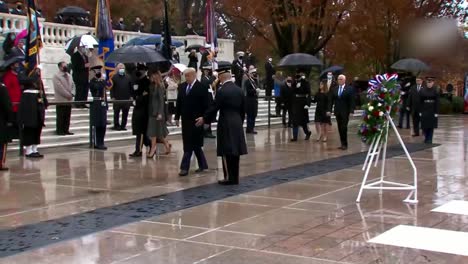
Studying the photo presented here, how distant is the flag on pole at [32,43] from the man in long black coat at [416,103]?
1025cm

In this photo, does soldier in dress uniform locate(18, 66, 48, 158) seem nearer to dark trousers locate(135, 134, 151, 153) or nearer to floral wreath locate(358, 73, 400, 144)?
dark trousers locate(135, 134, 151, 153)

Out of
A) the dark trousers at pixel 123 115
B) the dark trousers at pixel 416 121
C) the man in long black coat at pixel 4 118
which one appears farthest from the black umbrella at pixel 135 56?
the dark trousers at pixel 416 121

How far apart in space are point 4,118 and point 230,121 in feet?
13.7

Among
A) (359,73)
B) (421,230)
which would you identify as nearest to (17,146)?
(421,230)

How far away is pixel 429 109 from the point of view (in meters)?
17.8

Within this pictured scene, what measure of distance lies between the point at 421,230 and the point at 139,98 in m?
7.71

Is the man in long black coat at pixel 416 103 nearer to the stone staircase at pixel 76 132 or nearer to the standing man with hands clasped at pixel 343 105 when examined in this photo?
the standing man with hands clasped at pixel 343 105

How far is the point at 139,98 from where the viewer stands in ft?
45.4

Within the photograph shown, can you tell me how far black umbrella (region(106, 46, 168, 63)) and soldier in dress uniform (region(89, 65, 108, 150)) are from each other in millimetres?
884

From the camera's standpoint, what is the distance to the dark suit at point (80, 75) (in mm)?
18719

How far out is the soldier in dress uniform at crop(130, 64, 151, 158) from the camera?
13828 millimetres

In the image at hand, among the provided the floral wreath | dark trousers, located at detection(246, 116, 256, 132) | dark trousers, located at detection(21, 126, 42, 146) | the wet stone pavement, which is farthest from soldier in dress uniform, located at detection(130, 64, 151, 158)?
dark trousers, located at detection(246, 116, 256, 132)

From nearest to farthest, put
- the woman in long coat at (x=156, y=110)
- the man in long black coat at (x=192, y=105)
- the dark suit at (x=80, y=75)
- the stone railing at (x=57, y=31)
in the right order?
1. the man in long black coat at (x=192, y=105)
2. the woman in long coat at (x=156, y=110)
3. the dark suit at (x=80, y=75)
4. the stone railing at (x=57, y=31)

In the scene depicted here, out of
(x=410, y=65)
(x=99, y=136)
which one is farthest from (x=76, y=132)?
(x=410, y=65)
